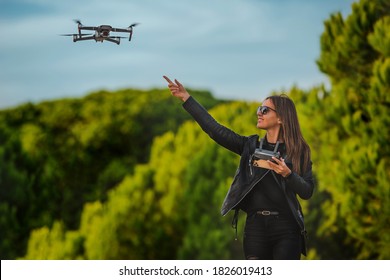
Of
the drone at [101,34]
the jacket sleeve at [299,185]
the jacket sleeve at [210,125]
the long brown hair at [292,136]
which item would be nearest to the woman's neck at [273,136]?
the long brown hair at [292,136]

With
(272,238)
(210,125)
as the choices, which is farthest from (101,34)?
(272,238)

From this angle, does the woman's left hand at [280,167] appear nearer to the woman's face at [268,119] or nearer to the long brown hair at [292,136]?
the long brown hair at [292,136]

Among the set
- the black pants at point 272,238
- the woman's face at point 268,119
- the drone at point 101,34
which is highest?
the drone at point 101,34

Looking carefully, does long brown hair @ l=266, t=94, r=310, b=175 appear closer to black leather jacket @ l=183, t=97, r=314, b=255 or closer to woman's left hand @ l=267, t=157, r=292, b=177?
black leather jacket @ l=183, t=97, r=314, b=255

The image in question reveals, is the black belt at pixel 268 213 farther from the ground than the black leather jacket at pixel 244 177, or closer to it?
closer to it

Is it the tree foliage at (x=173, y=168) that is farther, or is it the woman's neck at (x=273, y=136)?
the tree foliage at (x=173, y=168)

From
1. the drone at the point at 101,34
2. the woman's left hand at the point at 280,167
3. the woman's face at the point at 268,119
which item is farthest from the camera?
the drone at the point at 101,34

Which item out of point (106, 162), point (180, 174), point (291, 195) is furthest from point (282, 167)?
point (106, 162)

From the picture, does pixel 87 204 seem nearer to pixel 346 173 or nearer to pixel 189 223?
pixel 189 223

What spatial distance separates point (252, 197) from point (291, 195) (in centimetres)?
32

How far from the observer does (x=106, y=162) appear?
123ft

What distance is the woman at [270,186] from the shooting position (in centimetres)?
650

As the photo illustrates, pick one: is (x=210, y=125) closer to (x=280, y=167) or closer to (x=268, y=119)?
(x=268, y=119)

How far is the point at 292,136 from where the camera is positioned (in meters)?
6.75
